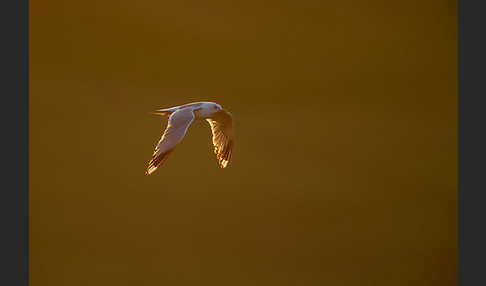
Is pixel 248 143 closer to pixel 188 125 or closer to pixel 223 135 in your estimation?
pixel 223 135

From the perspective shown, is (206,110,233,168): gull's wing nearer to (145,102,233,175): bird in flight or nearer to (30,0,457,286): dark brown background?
(145,102,233,175): bird in flight

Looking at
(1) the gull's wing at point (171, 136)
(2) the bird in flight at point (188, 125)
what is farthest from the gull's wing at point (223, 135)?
(1) the gull's wing at point (171, 136)

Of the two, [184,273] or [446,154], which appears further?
[446,154]

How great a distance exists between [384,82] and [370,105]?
142mm

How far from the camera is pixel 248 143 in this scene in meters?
2.58

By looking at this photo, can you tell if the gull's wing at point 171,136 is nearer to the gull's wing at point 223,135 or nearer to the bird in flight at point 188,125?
the bird in flight at point 188,125

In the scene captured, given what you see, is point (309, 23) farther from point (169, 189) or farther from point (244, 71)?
point (169, 189)

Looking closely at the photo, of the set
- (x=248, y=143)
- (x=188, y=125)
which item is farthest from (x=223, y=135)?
(x=248, y=143)

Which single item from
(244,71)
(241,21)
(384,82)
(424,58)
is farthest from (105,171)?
(424,58)

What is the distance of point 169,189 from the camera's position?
254cm

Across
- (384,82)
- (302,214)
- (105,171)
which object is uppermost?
(384,82)

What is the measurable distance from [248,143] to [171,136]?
1090 millimetres

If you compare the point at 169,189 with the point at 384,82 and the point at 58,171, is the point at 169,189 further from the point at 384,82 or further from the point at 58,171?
the point at 384,82

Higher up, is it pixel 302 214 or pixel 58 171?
pixel 58 171
